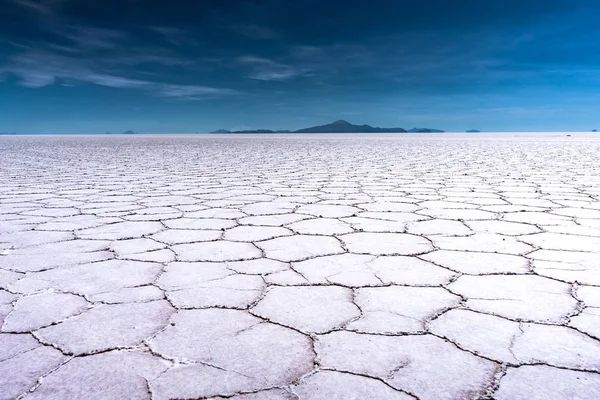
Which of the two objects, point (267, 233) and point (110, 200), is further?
point (110, 200)

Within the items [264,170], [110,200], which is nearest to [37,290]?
[110,200]

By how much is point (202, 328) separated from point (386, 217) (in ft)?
5.06

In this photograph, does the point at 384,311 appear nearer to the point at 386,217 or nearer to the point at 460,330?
the point at 460,330

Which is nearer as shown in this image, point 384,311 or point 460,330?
point 460,330

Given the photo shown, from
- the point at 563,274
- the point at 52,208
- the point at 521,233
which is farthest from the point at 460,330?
the point at 52,208

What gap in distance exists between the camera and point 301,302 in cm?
139

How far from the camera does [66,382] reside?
0.98 meters

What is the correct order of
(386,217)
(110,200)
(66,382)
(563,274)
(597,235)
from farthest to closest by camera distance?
(110,200) < (386,217) < (597,235) < (563,274) < (66,382)

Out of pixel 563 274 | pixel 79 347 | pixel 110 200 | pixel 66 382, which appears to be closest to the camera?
pixel 66 382

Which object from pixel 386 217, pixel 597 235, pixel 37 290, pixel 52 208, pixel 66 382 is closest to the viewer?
pixel 66 382

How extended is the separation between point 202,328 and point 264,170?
438 centimetres

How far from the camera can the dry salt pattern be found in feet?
3.25

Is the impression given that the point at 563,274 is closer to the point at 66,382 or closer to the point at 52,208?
the point at 66,382

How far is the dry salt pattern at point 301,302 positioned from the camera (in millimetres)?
990
